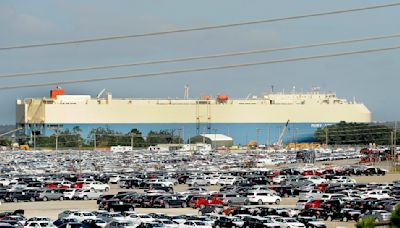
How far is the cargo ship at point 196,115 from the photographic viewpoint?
120 meters

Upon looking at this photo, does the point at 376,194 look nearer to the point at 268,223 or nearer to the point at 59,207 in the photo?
the point at 268,223

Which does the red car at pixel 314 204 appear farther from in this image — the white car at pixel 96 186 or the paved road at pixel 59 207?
the white car at pixel 96 186

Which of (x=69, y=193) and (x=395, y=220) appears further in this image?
(x=69, y=193)

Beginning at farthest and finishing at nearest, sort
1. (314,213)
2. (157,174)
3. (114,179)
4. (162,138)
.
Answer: (162,138) < (157,174) < (114,179) < (314,213)

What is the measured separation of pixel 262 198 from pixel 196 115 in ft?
297

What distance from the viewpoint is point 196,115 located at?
408 ft

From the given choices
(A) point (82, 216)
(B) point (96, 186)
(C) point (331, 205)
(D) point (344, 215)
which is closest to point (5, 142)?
(B) point (96, 186)

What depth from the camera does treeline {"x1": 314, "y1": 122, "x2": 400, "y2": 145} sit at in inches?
3954

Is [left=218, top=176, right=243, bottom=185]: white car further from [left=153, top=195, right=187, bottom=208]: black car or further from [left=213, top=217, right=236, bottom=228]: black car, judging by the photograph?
[left=213, top=217, right=236, bottom=228]: black car

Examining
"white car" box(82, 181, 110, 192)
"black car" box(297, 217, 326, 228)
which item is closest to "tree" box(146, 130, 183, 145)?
"white car" box(82, 181, 110, 192)

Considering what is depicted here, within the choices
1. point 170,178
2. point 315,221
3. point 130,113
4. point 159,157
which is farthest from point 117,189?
point 130,113

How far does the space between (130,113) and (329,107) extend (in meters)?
26.9

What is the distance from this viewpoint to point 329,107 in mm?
127500

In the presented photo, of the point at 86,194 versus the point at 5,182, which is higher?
the point at 5,182
